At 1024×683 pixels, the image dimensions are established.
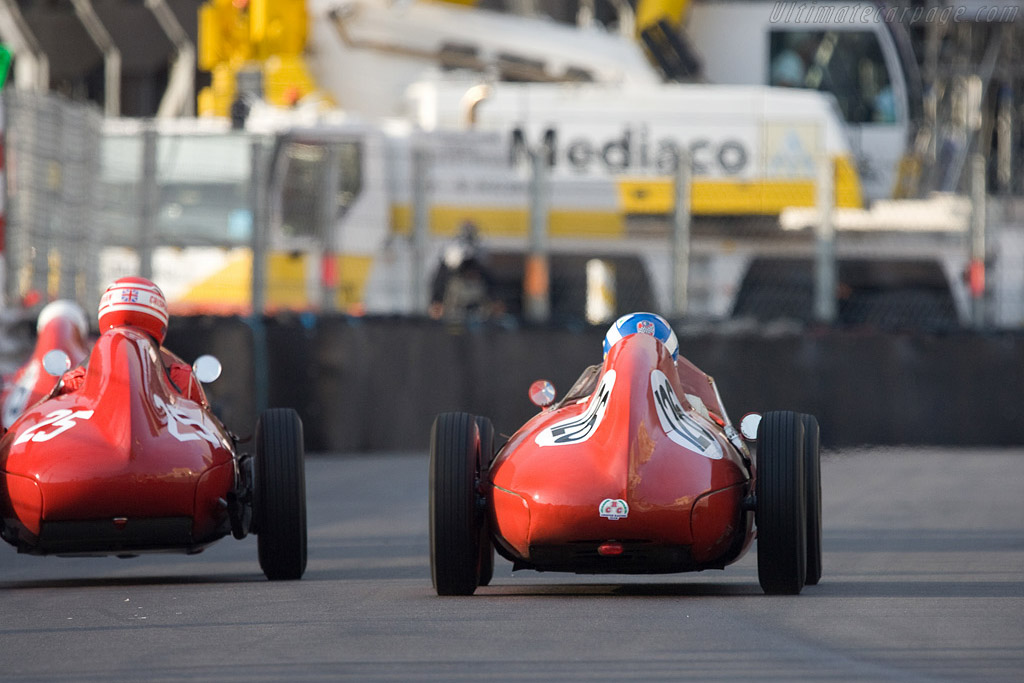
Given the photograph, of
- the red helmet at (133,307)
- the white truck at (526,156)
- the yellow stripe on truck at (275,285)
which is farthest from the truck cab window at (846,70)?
the red helmet at (133,307)

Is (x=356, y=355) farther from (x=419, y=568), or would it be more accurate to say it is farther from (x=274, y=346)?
(x=419, y=568)

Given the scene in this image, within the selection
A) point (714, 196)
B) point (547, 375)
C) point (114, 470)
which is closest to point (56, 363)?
point (114, 470)

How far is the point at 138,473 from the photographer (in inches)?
311

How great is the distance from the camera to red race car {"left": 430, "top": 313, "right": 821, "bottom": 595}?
719cm

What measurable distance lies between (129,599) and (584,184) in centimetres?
1279

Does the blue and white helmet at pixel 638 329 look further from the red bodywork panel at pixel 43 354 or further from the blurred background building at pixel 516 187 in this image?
the blurred background building at pixel 516 187

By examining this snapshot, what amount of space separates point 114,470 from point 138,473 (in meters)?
0.09

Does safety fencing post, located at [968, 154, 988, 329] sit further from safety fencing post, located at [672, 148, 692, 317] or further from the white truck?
safety fencing post, located at [672, 148, 692, 317]

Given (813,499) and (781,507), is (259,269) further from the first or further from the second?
(781,507)

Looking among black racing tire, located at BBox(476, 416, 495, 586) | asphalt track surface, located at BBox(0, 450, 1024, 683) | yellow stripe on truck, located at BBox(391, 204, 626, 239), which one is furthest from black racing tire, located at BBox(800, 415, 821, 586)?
yellow stripe on truck, located at BBox(391, 204, 626, 239)

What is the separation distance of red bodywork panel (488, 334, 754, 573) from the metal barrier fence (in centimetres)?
859

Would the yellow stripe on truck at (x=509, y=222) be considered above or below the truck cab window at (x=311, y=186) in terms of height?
below

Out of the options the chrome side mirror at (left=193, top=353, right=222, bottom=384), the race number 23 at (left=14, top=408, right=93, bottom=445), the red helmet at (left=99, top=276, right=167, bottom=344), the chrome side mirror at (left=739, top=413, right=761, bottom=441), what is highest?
the red helmet at (left=99, top=276, right=167, bottom=344)

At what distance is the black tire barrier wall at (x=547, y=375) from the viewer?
15914 mm
